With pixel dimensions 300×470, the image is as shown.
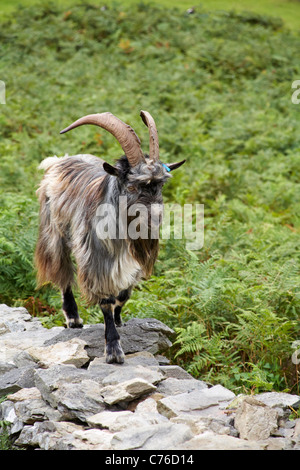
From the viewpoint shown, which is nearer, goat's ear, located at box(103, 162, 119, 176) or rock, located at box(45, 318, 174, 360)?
goat's ear, located at box(103, 162, 119, 176)

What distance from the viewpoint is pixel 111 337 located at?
5.92m

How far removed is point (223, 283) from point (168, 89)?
35.1ft

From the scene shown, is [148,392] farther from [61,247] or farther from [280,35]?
[280,35]

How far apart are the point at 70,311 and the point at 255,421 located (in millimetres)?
2978

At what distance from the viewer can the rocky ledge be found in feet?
14.5

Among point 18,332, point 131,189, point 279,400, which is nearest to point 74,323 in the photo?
point 18,332

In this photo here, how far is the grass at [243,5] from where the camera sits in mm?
24469

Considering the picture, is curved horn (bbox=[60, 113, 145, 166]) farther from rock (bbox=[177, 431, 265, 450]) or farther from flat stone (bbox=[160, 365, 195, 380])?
rock (bbox=[177, 431, 265, 450])

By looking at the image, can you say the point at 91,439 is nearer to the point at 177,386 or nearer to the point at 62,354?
the point at 177,386

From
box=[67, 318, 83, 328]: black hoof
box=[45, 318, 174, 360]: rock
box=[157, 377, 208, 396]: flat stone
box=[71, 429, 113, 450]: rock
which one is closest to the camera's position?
box=[71, 429, 113, 450]: rock

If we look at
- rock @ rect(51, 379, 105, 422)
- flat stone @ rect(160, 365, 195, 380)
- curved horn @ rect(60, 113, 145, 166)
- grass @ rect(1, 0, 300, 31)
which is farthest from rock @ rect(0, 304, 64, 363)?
grass @ rect(1, 0, 300, 31)

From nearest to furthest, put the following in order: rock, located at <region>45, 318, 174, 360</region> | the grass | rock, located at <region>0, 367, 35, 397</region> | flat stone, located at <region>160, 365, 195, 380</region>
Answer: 1. rock, located at <region>0, 367, 35, 397</region>
2. flat stone, located at <region>160, 365, 195, 380</region>
3. rock, located at <region>45, 318, 174, 360</region>
4. the grass

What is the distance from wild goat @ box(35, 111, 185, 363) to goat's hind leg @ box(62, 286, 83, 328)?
0.01 m

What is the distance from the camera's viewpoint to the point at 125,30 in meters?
21.2
